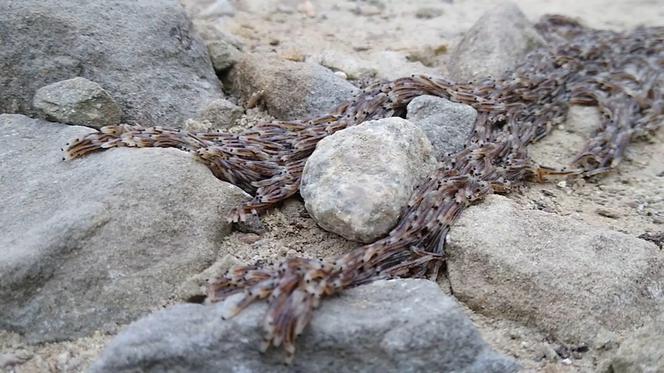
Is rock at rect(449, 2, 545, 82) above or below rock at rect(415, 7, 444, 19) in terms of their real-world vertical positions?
above

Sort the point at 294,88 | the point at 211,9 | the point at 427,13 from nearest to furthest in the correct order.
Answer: the point at 294,88
the point at 211,9
the point at 427,13

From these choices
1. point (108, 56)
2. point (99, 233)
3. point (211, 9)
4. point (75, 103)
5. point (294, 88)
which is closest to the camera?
point (99, 233)

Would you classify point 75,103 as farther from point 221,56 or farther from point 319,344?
point 319,344

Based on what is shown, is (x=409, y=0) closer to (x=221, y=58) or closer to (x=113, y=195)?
(x=221, y=58)

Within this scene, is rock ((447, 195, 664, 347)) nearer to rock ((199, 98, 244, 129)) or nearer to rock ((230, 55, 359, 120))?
rock ((230, 55, 359, 120))

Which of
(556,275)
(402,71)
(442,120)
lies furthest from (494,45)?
(556,275)

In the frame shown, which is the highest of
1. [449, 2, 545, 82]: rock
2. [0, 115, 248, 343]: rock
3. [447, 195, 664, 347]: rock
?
[449, 2, 545, 82]: rock

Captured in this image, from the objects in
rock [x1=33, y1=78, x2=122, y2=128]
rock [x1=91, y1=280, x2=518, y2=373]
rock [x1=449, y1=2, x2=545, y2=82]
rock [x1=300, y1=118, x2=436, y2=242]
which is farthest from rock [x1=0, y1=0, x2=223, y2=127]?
rock [x1=91, y1=280, x2=518, y2=373]
